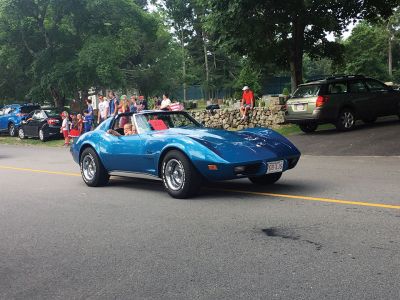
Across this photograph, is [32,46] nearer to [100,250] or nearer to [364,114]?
[364,114]

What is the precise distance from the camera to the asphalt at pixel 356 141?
12.9 m

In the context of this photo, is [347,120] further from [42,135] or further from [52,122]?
[42,135]

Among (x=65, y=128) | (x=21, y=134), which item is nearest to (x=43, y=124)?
(x=21, y=134)

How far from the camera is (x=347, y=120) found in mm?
16672

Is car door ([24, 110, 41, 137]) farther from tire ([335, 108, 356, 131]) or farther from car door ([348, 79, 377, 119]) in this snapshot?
car door ([348, 79, 377, 119])

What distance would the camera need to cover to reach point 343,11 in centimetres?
2052

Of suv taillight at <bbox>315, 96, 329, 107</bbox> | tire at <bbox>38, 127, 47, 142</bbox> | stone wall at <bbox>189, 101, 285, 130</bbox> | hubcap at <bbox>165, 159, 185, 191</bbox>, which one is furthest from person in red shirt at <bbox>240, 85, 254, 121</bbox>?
hubcap at <bbox>165, 159, 185, 191</bbox>

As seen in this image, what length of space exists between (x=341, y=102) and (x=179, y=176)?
10228 millimetres

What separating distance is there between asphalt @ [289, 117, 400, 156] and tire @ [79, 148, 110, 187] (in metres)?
6.40

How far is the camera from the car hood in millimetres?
7293

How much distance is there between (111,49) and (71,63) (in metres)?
2.30

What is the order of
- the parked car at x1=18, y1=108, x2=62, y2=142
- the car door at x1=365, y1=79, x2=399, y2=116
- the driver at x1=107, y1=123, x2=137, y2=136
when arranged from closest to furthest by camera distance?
the driver at x1=107, y1=123, x2=137, y2=136 → the car door at x1=365, y1=79, x2=399, y2=116 → the parked car at x1=18, y1=108, x2=62, y2=142

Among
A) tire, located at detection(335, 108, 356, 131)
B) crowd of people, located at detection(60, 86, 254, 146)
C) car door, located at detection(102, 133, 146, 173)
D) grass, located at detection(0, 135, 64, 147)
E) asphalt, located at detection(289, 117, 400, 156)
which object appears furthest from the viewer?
grass, located at detection(0, 135, 64, 147)

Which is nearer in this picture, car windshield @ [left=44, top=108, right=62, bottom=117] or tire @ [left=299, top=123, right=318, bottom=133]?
tire @ [left=299, top=123, right=318, bottom=133]
